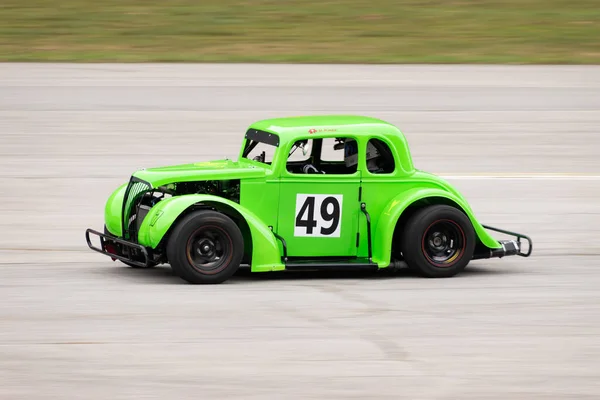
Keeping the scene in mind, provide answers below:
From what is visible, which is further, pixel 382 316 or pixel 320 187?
pixel 320 187

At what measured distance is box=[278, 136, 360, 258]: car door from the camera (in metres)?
9.81

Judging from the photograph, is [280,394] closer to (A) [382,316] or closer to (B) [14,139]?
(A) [382,316]

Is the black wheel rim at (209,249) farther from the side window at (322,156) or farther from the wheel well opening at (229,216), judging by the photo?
the side window at (322,156)

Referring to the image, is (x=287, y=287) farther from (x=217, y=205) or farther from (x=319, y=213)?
(x=217, y=205)

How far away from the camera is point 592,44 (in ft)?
83.1

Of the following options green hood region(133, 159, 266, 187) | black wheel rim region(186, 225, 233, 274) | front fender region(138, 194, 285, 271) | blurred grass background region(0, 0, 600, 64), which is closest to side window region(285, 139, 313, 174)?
green hood region(133, 159, 266, 187)

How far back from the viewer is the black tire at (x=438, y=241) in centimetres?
995

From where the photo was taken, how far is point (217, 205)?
9578 mm

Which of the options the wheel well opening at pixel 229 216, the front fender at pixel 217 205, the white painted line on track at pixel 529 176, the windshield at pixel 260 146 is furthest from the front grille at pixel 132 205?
the white painted line on track at pixel 529 176

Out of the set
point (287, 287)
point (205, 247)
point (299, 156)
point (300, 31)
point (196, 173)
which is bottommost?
point (287, 287)

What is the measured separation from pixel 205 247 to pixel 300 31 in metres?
16.5

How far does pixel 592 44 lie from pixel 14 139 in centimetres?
1382

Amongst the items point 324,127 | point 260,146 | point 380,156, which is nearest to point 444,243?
point 380,156

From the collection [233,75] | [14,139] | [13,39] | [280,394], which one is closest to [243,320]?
[280,394]
